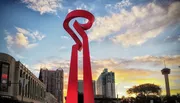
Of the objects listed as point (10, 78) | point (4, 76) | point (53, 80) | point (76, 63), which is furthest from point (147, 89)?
point (53, 80)

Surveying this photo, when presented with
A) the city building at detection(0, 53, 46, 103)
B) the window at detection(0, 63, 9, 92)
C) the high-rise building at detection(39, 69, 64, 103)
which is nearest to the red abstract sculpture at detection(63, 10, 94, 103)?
the city building at detection(0, 53, 46, 103)

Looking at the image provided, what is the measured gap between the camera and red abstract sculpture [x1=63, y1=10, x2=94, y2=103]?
74.1 feet

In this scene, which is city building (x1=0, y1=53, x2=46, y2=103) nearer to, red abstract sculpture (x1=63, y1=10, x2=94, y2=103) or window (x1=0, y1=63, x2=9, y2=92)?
window (x1=0, y1=63, x2=9, y2=92)

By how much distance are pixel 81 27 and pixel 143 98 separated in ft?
175

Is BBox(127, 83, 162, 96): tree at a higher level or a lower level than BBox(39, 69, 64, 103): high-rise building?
lower

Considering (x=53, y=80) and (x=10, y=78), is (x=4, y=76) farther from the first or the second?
(x=53, y=80)

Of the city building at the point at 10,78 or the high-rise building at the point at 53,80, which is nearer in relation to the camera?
the city building at the point at 10,78

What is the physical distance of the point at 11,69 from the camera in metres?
45.1

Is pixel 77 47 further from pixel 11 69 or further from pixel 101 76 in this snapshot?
pixel 101 76

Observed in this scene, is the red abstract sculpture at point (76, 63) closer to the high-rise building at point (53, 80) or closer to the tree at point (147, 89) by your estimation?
the tree at point (147, 89)

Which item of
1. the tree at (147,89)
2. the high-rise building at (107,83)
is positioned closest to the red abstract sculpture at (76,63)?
the tree at (147,89)

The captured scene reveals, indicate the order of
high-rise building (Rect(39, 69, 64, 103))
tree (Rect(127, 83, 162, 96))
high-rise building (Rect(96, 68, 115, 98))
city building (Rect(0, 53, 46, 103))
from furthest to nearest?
1. high-rise building (Rect(39, 69, 64, 103))
2. high-rise building (Rect(96, 68, 115, 98))
3. tree (Rect(127, 83, 162, 96))
4. city building (Rect(0, 53, 46, 103))

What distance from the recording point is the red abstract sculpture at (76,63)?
2258 centimetres

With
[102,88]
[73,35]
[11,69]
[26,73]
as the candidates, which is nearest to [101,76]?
[102,88]
